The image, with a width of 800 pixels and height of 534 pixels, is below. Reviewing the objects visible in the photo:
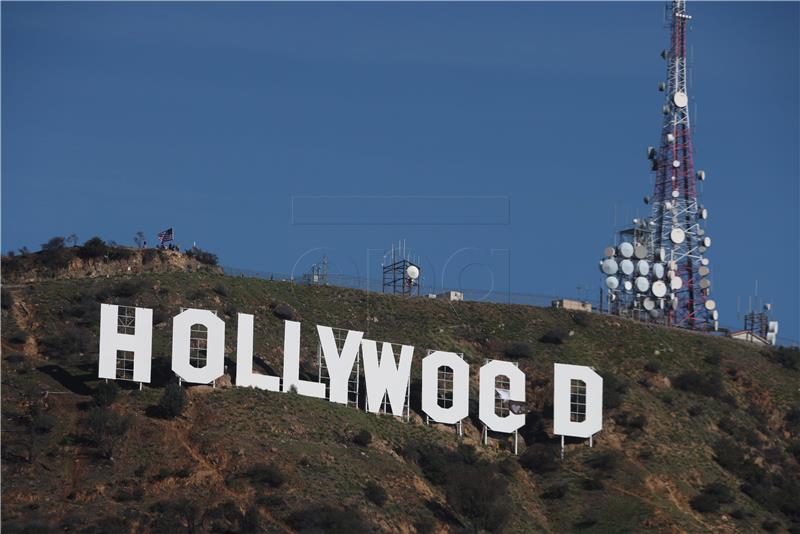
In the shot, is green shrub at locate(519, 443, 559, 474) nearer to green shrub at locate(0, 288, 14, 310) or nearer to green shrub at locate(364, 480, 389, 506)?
green shrub at locate(364, 480, 389, 506)

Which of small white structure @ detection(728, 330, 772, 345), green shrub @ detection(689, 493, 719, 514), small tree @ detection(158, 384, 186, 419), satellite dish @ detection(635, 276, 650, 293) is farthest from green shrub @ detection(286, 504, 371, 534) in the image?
small white structure @ detection(728, 330, 772, 345)

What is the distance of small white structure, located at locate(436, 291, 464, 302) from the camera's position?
12988 cm

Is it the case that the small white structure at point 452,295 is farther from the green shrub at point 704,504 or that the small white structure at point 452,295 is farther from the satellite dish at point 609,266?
the green shrub at point 704,504

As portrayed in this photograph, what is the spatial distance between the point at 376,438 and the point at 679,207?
51975mm

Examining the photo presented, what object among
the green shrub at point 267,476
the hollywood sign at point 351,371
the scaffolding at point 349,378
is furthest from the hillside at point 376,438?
the scaffolding at point 349,378

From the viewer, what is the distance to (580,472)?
345ft

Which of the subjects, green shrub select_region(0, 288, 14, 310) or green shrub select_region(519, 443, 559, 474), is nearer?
green shrub select_region(0, 288, 14, 310)

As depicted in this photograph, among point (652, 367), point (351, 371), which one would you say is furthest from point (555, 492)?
point (652, 367)

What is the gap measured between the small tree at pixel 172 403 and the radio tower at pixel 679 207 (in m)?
56.7

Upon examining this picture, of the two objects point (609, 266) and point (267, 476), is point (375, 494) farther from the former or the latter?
point (609, 266)

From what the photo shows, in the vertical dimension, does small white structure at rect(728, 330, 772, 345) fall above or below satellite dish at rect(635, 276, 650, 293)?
below

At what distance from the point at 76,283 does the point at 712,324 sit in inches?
2217

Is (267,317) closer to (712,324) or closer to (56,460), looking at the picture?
(56,460)

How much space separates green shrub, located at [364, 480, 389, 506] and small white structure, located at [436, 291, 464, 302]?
39227 mm
